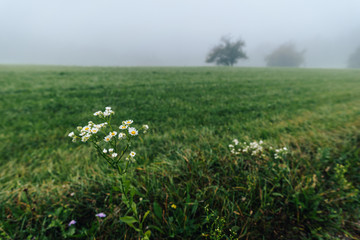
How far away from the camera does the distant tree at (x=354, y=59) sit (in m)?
77.8

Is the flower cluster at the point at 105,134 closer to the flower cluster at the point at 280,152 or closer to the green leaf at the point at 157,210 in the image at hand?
the green leaf at the point at 157,210

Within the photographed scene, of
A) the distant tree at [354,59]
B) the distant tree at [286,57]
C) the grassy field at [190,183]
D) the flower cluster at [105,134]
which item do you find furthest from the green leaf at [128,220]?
the distant tree at [354,59]

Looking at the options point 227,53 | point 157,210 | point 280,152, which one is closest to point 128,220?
point 157,210

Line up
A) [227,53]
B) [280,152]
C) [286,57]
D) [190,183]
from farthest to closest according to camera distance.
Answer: [286,57], [227,53], [280,152], [190,183]

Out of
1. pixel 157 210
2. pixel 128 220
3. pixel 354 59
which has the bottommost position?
pixel 157 210

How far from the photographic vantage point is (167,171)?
2057 millimetres

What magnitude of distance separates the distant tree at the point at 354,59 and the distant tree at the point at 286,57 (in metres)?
26.4

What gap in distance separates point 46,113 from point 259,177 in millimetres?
4712

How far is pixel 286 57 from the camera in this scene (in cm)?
7856

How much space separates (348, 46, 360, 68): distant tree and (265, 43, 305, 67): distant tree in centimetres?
2639

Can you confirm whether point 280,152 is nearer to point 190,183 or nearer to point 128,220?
point 190,183

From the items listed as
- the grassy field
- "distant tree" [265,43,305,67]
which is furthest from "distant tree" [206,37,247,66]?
the grassy field

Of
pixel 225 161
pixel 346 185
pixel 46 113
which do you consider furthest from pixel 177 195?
pixel 46 113

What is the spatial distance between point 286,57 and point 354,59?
36529mm
